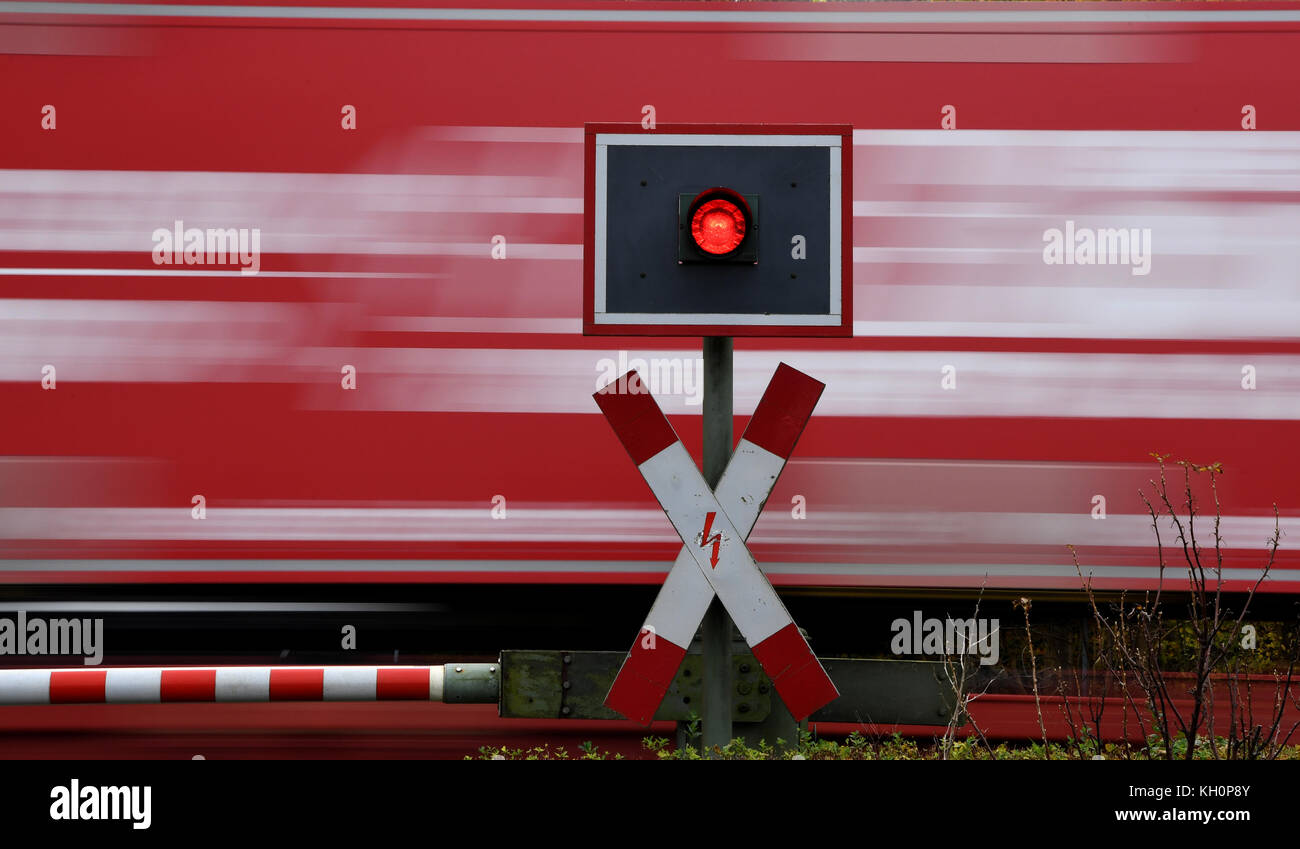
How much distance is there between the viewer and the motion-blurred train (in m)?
3.45

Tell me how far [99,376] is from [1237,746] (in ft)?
12.2

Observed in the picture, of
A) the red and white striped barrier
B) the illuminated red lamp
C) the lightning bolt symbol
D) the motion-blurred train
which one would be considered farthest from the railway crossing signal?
the red and white striped barrier

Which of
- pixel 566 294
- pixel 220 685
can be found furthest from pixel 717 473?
pixel 220 685

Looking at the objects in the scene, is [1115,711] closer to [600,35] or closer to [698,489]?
[698,489]

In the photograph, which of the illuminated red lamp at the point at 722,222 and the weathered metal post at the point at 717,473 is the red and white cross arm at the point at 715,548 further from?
the illuminated red lamp at the point at 722,222

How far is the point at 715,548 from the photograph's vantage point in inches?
104

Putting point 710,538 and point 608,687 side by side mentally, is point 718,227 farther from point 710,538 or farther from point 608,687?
point 608,687

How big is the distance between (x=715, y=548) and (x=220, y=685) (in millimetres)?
1767

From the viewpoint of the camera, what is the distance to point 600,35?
3559 mm

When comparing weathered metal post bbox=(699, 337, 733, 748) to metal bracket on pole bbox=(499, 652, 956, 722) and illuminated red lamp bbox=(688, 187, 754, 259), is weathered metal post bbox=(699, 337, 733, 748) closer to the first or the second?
illuminated red lamp bbox=(688, 187, 754, 259)

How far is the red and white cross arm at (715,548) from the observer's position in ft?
8.64

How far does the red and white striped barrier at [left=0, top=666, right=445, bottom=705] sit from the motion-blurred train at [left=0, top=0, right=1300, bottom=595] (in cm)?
32

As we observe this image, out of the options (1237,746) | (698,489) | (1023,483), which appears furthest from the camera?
(1023,483)

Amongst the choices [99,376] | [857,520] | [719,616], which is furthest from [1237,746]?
[99,376]
